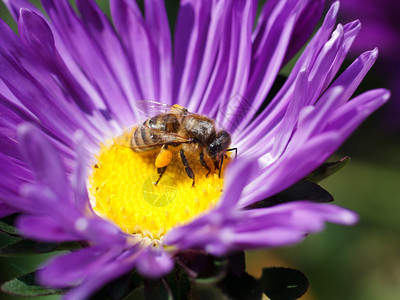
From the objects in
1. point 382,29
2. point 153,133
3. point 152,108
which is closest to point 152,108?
point 152,108

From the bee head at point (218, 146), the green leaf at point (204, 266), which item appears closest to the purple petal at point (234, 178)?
the green leaf at point (204, 266)

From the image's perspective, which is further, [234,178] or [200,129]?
[200,129]

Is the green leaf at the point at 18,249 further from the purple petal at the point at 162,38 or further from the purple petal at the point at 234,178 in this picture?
the purple petal at the point at 162,38

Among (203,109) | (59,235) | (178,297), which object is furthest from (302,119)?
(203,109)

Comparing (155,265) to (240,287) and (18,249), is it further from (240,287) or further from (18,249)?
(18,249)

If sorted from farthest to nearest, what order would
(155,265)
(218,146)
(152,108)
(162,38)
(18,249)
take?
(162,38) < (152,108) < (218,146) < (18,249) < (155,265)

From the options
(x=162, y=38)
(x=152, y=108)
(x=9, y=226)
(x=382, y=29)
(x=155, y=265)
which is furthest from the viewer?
(x=382, y=29)

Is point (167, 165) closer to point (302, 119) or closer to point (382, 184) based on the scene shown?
point (302, 119)
